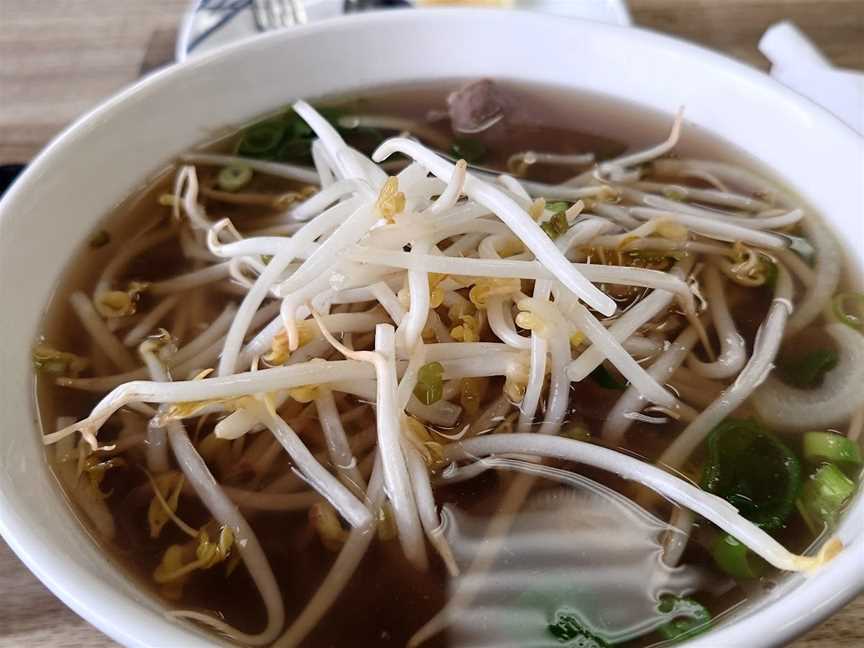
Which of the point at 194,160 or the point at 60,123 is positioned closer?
the point at 194,160

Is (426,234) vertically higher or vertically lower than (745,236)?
higher

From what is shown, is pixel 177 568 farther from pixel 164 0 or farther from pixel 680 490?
pixel 164 0

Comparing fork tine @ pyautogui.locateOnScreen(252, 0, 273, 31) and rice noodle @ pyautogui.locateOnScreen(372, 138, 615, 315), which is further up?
fork tine @ pyautogui.locateOnScreen(252, 0, 273, 31)

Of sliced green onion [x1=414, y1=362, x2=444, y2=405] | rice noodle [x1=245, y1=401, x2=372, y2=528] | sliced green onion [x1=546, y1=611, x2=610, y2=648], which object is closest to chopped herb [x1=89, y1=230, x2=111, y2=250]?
rice noodle [x1=245, y1=401, x2=372, y2=528]

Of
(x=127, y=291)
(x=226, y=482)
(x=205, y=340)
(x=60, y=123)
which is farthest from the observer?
(x=60, y=123)

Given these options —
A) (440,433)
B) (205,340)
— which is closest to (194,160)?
(205,340)

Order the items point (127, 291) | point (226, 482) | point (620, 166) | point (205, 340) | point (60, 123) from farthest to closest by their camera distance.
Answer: point (60, 123)
point (620, 166)
point (127, 291)
point (205, 340)
point (226, 482)

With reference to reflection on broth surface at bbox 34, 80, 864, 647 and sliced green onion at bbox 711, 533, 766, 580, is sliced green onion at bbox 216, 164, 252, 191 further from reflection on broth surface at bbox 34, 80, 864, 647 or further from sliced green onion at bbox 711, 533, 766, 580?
sliced green onion at bbox 711, 533, 766, 580
